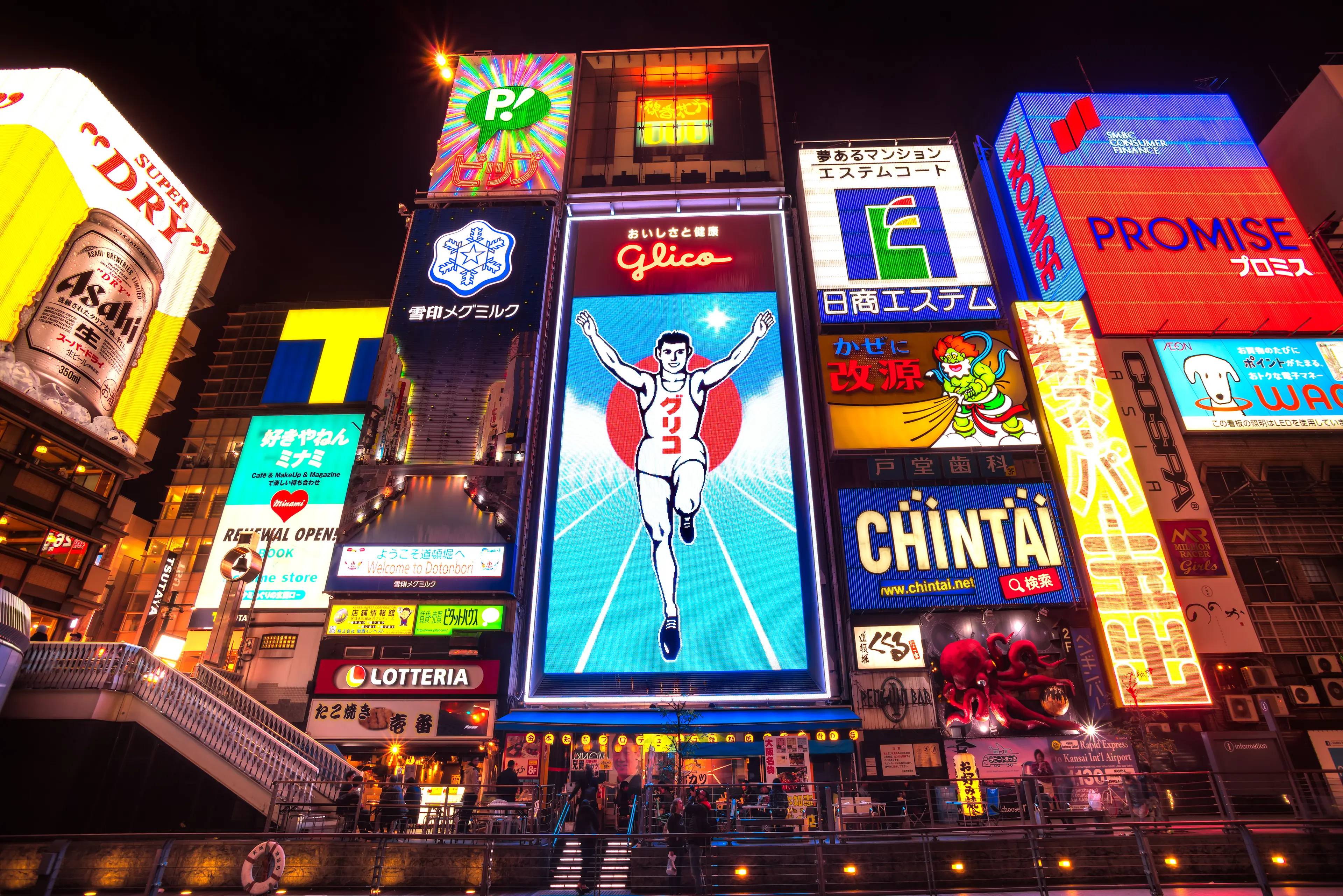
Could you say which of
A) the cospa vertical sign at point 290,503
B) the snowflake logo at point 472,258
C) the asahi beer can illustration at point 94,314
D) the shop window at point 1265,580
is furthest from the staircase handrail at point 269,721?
the shop window at point 1265,580

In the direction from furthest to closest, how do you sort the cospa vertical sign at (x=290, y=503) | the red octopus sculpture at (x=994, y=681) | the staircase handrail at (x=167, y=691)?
1. the cospa vertical sign at (x=290, y=503)
2. the red octopus sculpture at (x=994, y=681)
3. the staircase handrail at (x=167, y=691)

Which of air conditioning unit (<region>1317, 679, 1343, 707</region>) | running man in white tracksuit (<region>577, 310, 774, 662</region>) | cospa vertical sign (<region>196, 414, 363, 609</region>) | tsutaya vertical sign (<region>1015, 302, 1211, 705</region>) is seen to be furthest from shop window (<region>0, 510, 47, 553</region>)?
air conditioning unit (<region>1317, 679, 1343, 707</region>)

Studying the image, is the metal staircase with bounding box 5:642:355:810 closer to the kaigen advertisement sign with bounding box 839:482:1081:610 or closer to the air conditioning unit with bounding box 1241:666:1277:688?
the kaigen advertisement sign with bounding box 839:482:1081:610

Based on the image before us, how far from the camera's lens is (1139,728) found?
23.9m

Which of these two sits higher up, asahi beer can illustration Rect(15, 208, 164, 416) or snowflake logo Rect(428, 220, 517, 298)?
snowflake logo Rect(428, 220, 517, 298)

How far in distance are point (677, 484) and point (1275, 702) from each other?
22617 millimetres

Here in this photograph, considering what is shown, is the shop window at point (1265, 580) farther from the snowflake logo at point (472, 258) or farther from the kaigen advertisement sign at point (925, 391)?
the snowflake logo at point (472, 258)

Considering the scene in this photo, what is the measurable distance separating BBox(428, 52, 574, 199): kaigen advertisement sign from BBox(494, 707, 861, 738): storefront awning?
24.4 meters

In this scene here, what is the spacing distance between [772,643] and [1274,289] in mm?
28572

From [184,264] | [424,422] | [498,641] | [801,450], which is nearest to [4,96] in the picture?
[184,264]

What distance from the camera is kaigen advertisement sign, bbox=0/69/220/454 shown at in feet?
84.4

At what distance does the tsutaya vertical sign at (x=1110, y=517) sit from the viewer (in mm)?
24422

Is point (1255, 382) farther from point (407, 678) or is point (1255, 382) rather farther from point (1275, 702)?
point (407, 678)

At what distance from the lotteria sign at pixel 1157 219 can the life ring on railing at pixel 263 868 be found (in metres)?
34.7
